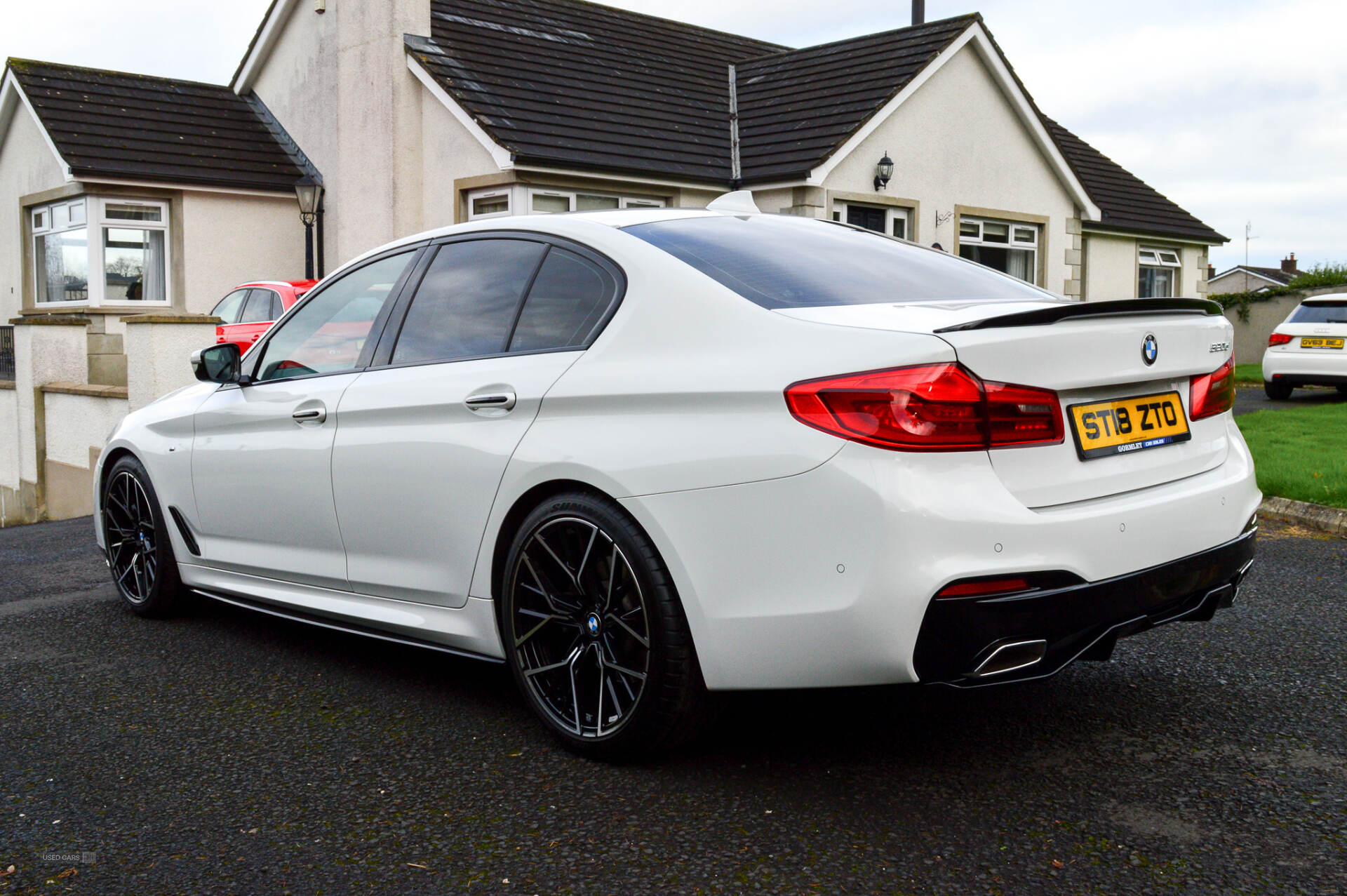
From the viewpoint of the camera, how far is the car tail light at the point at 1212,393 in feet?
11.6

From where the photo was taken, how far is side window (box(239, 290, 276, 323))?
14.2 metres

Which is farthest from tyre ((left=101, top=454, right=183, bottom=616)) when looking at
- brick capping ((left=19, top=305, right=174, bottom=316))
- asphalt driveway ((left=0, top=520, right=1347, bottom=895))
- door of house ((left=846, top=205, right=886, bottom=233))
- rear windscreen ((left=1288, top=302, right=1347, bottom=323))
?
rear windscreen ((left=1288, top=302, right=1347, bottom=323))

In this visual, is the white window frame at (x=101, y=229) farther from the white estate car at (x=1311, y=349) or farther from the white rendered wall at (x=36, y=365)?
the white estate car at (x=1311, y=349)

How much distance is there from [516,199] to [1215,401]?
13697mm

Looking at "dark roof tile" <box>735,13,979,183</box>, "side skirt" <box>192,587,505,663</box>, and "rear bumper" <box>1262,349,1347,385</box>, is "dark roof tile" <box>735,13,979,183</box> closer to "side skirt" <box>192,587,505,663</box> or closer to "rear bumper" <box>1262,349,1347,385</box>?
"rear bumper" <box>1262,349,1347,385</box>

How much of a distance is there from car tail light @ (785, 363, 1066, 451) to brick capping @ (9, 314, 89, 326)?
46.4 feet

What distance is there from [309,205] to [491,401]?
54.6 feet

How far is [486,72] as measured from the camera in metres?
18.0

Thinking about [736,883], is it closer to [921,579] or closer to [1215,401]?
[921,579]

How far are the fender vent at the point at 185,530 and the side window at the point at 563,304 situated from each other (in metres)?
2.08

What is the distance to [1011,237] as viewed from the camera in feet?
70.0

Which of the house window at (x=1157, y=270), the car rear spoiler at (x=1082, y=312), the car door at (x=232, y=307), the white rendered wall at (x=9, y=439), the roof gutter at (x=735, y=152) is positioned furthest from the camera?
the house window at (x=1157, y=270)

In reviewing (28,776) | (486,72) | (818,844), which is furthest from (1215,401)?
(486,72)

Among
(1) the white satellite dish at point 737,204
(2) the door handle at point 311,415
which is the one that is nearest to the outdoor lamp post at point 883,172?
(1) the white satellite dish at point 737,204
